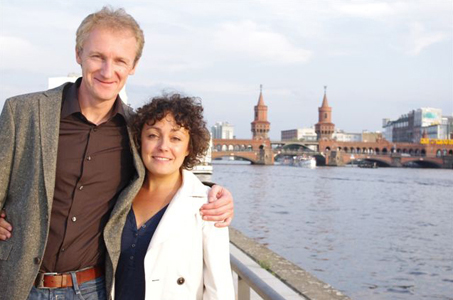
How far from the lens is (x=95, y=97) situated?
1.78m

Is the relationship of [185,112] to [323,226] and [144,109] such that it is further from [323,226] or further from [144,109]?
[323,226]

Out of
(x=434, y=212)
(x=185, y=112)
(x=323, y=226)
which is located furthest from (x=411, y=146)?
(x=185, y=112)

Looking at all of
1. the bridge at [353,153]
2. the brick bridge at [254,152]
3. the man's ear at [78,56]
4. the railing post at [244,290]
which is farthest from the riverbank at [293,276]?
the brick bridge at [254,152]

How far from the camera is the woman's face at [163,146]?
1.80 m

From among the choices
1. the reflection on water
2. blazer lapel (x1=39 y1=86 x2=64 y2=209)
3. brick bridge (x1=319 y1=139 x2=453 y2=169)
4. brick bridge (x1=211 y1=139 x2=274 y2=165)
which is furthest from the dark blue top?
brick bridge (x1=319 y1=139 x2=453 y2=169)

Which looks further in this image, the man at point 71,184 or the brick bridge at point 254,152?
the brick bridge at point 254,152

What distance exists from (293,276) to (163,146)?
3.15 metres

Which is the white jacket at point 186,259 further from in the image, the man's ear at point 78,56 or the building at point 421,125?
the building at point 421,125

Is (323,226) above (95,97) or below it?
below

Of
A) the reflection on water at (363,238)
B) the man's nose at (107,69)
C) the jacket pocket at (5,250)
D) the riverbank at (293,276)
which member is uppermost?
the man's nose at (107,69)

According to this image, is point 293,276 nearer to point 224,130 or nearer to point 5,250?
point 5,250

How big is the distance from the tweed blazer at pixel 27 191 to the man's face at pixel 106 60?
163 mm

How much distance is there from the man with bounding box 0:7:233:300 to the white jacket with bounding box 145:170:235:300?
59 millimetres

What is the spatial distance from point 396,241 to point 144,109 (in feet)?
45.5
